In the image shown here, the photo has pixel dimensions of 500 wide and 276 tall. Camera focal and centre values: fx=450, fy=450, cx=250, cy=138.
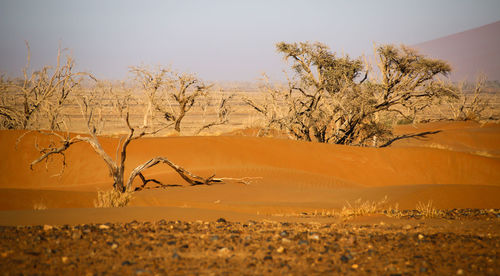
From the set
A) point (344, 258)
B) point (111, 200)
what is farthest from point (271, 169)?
point (344, 258)

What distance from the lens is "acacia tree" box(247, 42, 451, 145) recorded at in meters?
19.6

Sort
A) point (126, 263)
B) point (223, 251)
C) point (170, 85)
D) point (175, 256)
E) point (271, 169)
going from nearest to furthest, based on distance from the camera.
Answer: point (126, 263)
point (175, 256)
point (223, 251)
point (271, 169)
point (170, 85)

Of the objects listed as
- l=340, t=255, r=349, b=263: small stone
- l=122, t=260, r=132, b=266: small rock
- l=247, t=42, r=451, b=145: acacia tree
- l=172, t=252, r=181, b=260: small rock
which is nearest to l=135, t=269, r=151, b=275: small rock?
l=122, t=260, r=132, b=266: small rock

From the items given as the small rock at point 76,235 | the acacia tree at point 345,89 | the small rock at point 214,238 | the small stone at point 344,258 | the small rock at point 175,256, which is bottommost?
the small rock at point 214,238

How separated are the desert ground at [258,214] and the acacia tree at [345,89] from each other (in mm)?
3650

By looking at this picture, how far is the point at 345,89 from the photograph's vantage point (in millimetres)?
19312

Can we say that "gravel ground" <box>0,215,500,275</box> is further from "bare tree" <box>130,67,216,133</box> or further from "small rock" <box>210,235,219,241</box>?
"bare tree" <box>130,67,216,133</box>

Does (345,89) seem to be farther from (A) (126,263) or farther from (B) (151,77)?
(A) (126,263)

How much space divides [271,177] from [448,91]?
11.6 m

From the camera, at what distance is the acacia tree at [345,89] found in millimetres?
19625

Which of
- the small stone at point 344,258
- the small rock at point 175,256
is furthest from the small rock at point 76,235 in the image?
the small stone at point 344,258

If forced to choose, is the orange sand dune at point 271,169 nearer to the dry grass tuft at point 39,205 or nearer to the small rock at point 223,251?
the dry grass tuft at point 39,205

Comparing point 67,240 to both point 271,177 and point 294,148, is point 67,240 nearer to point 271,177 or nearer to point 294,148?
point 271,177

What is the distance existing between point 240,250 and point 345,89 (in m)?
15.6
